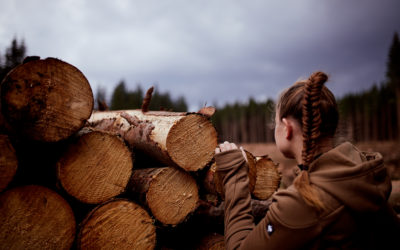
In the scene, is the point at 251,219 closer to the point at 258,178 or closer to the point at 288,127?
the point at 288,127

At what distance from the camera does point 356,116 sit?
39.4 m

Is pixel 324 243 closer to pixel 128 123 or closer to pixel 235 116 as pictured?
pixel 128 123

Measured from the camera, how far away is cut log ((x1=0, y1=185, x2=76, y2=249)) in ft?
6.06

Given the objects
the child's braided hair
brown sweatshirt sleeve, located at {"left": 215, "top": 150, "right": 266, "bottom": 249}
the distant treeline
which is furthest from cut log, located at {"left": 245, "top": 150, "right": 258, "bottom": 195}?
the distant treeline

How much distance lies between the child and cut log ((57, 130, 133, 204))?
3.58 ft

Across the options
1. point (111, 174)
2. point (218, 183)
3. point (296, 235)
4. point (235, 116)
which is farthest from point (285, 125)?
point (235, 116)

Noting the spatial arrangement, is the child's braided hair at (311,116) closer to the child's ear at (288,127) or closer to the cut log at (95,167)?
the child's ear at (288,127)

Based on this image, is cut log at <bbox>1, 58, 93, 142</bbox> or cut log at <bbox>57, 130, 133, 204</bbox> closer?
cut log at <bbox>1, 58, 93, 142</bbox>

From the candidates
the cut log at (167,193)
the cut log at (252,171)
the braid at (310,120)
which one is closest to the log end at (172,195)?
the cut log at (167,193)

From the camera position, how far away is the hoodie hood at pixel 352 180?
133cm

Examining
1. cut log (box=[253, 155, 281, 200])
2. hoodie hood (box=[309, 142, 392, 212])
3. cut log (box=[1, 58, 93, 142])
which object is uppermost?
cut log (box=[1, 58, 93, 142])

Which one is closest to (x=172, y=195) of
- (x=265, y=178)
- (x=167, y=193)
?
(x=167, y=193)

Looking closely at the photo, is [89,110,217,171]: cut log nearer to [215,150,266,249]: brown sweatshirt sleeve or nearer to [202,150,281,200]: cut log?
[202,150,281,200]: cut log

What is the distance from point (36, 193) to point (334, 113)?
7.19 feet
